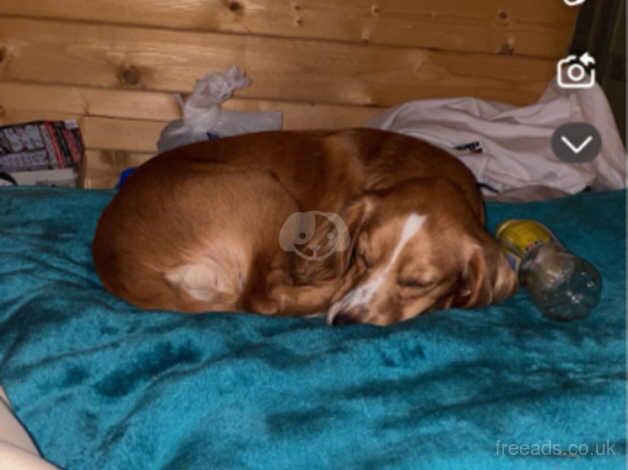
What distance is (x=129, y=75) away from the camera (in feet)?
10.8

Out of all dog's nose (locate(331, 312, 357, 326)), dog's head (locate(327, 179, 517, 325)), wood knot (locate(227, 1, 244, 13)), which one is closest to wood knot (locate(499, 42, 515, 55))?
wood knot (locate(227, 1, 244, 13))

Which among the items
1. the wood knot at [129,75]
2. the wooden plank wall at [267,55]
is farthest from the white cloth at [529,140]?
the wood knot at [129,75]

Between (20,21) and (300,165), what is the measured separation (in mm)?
1853

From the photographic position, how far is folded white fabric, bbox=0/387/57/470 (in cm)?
102

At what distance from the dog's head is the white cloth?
1.07 meters

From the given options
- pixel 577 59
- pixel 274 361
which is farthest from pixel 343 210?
pixel 577 59

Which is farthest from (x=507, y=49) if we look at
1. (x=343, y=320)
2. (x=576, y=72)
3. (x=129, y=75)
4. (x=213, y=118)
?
(x=343, y=320)

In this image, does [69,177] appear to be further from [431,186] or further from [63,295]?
[431,186]

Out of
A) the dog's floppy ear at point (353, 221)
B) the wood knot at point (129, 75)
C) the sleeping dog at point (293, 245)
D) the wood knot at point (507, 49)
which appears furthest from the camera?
the wood knot at point (507, 49)

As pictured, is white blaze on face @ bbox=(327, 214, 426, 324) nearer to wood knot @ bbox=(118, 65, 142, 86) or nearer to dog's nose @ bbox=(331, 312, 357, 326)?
dog's nose @ bbox=(331, 312, 357, 326)

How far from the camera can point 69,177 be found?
3217 mm

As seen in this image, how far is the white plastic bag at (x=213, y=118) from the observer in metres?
3.17

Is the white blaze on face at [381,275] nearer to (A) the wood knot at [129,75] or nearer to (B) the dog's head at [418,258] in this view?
(B) the dog's head at [418,258]

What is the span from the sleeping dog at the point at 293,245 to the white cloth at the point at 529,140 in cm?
87
